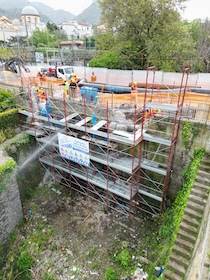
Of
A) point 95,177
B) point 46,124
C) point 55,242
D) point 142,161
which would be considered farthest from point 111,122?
point 55,242

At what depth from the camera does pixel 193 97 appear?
11.7 m

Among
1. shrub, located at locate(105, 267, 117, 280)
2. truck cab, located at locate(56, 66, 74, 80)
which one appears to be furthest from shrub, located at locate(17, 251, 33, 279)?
truck cab, located at locate(56, 66, 74, 80)

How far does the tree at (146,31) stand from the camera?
53.5ft

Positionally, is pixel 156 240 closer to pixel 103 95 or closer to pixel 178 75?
pixel 103 95

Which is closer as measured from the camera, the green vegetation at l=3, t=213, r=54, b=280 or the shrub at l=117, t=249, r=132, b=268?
the shrub at l=117, t=249, r=132, b=268

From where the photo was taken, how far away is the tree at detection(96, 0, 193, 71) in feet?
53.5

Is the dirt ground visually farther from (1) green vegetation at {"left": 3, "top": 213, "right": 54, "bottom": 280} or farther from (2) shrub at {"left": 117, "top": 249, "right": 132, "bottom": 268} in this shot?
(2) shrub at {"left": 117, "top": 249, "right": 132, "bottom": 268}

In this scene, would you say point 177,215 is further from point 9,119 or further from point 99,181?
point 9,119

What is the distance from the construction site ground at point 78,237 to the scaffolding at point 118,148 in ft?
2.33

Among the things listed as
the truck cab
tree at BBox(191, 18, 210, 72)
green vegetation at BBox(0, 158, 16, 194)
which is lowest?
green vegetation at BBox(0, 158, 16, 194)

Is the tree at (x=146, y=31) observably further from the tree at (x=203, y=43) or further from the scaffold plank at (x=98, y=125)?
the scaffold plank at (x=98, y=125)

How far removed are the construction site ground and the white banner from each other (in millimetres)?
2675

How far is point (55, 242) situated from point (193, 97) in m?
10.5

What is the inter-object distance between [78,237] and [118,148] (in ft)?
15.9
